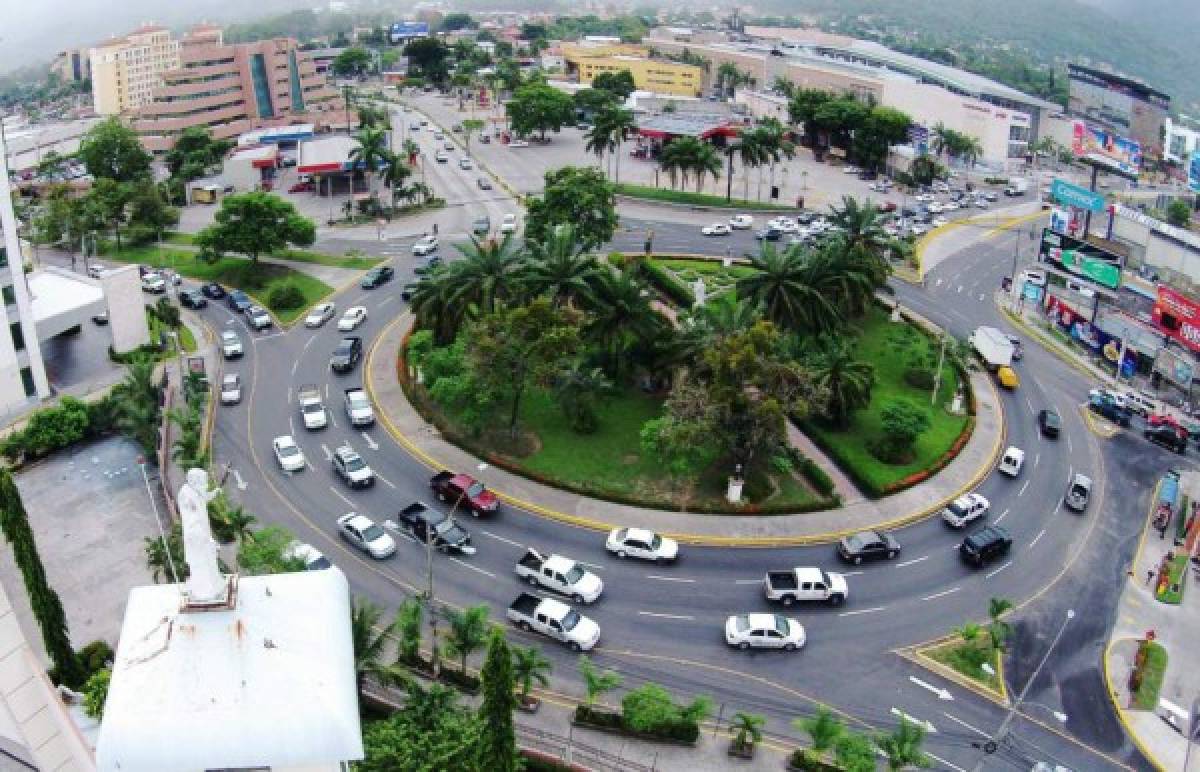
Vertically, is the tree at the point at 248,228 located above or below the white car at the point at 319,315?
above

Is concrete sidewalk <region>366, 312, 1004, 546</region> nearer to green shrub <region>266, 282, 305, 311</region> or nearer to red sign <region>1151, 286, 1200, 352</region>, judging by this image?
red sign <region>1151, 286, 1200, 352</region>

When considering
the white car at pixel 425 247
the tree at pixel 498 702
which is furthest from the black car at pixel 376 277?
the tree at pixel 498 702

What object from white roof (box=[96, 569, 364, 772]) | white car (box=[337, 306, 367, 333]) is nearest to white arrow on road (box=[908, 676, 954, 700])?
white roof (box=[96, 569, 364, 772])

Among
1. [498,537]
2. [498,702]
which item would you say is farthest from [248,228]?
[498,702]

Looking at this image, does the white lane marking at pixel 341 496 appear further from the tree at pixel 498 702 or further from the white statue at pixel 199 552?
the white statue at pixel 199 552

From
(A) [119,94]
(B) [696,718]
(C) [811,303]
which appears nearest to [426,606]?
(B) [696,718]
